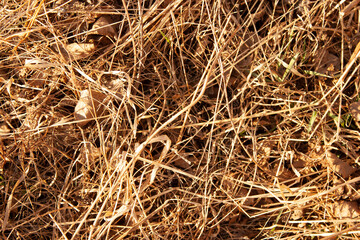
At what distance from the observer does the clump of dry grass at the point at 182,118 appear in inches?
53.7

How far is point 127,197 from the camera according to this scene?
1281 mm

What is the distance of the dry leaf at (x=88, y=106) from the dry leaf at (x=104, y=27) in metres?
0.26

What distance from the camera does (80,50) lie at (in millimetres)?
1447

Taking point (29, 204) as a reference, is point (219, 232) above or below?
below

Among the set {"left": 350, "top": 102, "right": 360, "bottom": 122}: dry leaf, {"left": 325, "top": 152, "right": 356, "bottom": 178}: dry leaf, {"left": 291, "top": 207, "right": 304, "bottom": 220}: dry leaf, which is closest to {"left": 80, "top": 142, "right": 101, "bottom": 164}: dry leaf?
{"left": 291, "top": 207, "right": 304, "bottom": 220}: dry leaf

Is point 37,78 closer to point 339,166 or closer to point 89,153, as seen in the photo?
point 89,153

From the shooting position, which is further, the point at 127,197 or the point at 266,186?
the point at 266,186

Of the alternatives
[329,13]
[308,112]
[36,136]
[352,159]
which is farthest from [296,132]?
[36,136]

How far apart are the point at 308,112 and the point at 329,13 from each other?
1.37 feet

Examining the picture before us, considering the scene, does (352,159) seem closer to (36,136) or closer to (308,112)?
(308,112)

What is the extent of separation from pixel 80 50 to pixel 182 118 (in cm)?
52

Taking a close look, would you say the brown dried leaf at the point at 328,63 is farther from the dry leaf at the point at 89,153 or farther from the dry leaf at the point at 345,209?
the dry leaf at the point at 89,153

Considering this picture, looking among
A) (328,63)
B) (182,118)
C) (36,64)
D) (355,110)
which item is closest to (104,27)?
(36,64)

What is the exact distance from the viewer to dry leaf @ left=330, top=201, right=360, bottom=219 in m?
1.33
